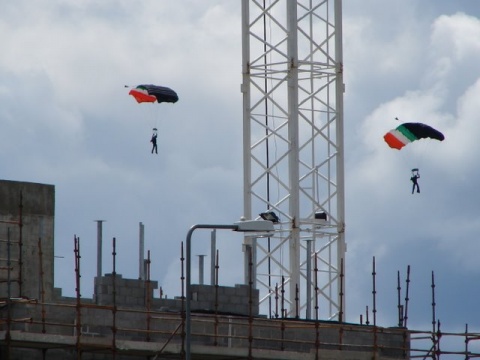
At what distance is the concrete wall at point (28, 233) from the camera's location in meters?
73.8

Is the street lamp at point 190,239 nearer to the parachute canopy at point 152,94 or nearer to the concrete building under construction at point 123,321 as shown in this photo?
the concrete building under construction at point 123,321

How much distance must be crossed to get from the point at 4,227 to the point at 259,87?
1306 centimetres

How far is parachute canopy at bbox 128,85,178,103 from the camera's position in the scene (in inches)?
3118

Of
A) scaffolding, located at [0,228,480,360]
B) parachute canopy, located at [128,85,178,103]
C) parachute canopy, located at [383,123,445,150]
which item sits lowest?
scaffolding, located at [0,228,480,360]

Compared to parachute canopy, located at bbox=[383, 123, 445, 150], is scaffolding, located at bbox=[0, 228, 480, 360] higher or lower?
lower

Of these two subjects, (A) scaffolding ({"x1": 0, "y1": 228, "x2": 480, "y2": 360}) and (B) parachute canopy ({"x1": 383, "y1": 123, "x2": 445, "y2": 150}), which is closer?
(A) scaffolding ({"x1": 0, "y1": 228, "x2": 480, "y2": 360})

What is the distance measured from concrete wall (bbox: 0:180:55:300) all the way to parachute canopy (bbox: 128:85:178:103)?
4.80 metres

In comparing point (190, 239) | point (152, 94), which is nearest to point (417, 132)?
point (152, 94)

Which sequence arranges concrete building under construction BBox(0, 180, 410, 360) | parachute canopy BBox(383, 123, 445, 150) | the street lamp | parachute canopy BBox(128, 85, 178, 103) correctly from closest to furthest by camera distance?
the street lamp → concrete building under construction BBox(0, 180, 410, 360) → parachute canopy BBox(128, 85, 178, 103) → parachute canopy BBox(383, 123, 445, 150)

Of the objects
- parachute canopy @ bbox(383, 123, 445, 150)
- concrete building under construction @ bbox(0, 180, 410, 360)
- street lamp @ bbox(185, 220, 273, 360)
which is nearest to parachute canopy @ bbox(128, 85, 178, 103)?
concrete building under construction @ bbox(0, 180, 410, 360)

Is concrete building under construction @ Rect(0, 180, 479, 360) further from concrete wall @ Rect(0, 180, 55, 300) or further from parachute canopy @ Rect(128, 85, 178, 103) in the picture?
parachute canopy @ Rect(128, 85, 178, 103)

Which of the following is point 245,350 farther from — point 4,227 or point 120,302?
point 4,227

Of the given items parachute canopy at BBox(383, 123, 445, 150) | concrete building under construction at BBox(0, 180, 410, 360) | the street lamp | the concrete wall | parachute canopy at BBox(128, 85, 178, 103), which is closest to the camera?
the street lamp

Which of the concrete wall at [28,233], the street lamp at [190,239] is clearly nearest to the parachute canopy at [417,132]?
the concrete wall at [28,233]
